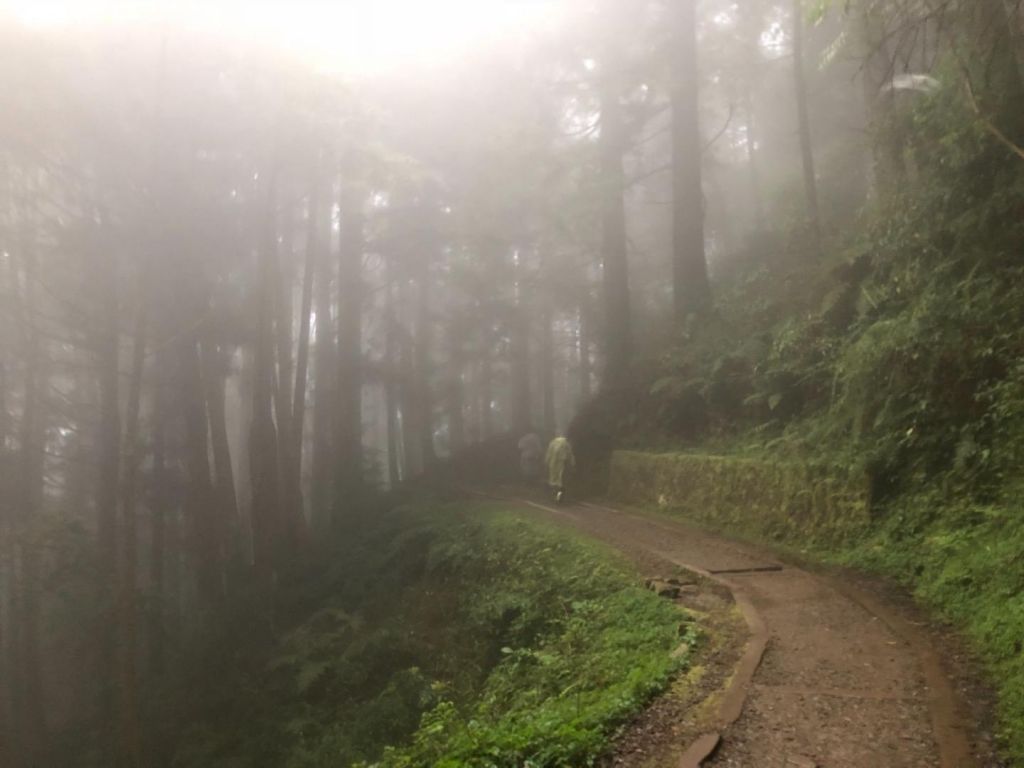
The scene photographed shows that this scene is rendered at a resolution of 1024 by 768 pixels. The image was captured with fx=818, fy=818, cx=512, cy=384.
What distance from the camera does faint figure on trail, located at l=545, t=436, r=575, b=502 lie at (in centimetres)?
1773

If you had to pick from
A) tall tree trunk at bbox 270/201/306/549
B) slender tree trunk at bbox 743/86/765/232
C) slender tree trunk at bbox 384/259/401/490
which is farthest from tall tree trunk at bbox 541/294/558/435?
tall tree trunk at bbox 270/201/306/549

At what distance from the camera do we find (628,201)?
3528cm

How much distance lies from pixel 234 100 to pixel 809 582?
58.3 feet

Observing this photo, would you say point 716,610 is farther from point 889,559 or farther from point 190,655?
point 190,655

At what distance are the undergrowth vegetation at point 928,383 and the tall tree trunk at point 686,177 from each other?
145 inches

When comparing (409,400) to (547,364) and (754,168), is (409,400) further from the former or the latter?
(754,168)

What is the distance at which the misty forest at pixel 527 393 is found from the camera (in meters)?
6.85

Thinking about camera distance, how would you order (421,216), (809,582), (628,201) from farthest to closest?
(628,201), (421,216), (809,582)

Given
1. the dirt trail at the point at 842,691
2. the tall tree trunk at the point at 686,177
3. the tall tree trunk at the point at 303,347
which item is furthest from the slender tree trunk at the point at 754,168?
the dirt trail at the point at 842,691

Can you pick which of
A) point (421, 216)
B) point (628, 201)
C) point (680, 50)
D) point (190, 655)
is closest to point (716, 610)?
point (680, 50)

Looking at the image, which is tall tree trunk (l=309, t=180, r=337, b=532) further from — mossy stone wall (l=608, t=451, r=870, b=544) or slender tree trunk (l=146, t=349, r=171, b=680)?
mossy stone wall (l=608, t=451, r=870, b=544)

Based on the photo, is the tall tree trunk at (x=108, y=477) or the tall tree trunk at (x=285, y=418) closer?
the tall tree trunk at (x=108, y=477)

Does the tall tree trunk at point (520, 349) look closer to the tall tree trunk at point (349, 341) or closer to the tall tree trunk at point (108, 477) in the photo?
the tall tree trunk at point (349, 341)

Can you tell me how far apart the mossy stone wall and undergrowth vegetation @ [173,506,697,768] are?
7.79 ft
